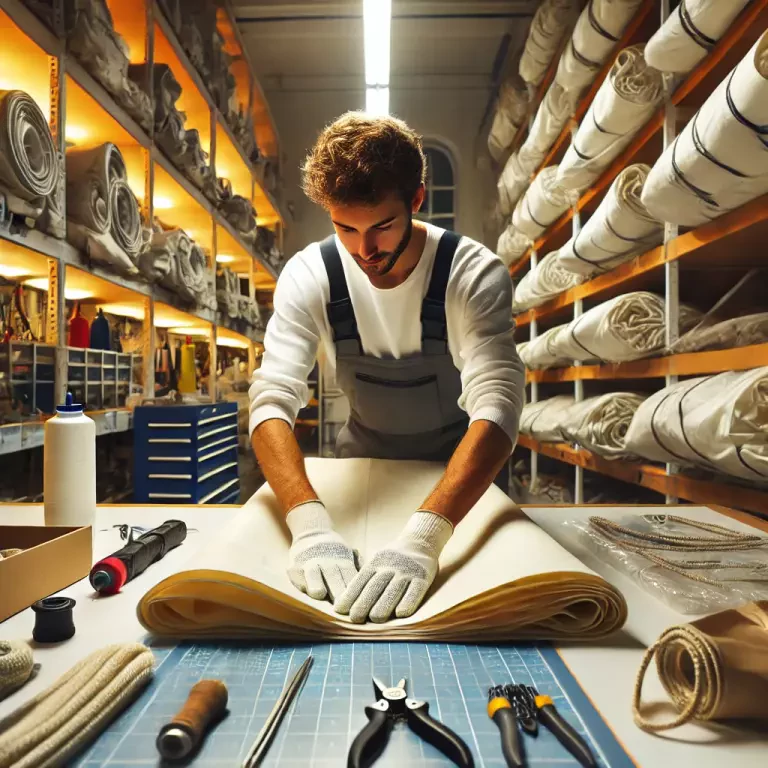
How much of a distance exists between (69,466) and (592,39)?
268 cm

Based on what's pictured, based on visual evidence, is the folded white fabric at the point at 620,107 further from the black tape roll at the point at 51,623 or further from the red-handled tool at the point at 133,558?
the black tape roll at the point at 51,623

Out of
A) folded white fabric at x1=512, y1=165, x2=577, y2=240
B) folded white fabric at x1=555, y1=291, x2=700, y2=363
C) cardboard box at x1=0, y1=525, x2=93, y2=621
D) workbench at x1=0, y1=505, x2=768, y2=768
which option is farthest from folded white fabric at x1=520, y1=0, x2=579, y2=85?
cardboard box at x1=0, y1=525, x2=93, y2=621

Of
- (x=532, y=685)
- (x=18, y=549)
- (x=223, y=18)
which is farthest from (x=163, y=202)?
(x=532, y=685)

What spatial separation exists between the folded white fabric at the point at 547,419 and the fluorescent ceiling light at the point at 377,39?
1801 millimetres

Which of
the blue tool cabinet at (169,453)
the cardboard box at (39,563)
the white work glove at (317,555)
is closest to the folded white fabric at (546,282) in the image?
the blue tool cabinet at (169,453)

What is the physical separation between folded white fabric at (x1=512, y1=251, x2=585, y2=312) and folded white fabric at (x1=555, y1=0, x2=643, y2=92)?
2.98 feet

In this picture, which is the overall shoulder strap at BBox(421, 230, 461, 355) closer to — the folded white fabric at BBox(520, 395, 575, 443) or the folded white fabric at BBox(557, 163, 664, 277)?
the folded white fabric at BBox(557, 163, 664, 277)

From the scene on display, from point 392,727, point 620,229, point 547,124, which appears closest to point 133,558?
point 392,727

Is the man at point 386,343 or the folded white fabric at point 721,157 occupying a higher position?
the folded white fabric at point 721,157

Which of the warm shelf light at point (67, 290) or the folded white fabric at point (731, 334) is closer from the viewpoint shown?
the folded white fabric at point (731, 334)

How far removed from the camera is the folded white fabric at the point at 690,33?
1.64m

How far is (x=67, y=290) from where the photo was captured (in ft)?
8.41

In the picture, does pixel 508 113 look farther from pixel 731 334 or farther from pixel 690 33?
pixel 731 334

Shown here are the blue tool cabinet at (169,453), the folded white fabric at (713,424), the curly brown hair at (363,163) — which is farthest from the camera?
the blue tool cabinet at (169,453)
